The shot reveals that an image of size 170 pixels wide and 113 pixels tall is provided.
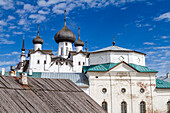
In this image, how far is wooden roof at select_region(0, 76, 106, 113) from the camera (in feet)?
24.5

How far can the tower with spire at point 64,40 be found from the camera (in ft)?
131

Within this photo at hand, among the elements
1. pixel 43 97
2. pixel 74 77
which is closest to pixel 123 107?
pixel 74 77

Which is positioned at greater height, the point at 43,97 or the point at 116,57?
the point at 116,57

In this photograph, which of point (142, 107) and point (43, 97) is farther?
point (142, 107)

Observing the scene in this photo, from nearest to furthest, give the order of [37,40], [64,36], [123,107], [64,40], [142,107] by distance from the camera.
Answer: [123,107], [142,107], [37,40], [64,36], [64,40]

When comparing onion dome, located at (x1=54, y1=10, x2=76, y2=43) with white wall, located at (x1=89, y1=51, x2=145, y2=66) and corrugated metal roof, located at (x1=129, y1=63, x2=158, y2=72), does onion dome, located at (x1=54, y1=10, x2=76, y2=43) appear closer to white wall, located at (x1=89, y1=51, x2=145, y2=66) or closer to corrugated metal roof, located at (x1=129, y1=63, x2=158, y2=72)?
white wall, located at (x1=89, y1=51, x2=145, y2=66)

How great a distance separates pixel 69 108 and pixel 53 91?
132 centimetres

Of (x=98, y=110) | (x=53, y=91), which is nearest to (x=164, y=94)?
(x=98, y=110)

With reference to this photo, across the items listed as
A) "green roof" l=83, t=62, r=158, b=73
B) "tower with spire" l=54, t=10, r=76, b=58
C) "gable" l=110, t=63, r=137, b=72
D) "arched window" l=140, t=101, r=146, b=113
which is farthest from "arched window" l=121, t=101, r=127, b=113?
"tower with spire" l=54, t=10, r=76, b=58

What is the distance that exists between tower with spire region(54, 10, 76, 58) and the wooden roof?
2844 cm

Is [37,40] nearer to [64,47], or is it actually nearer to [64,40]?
[64,40]

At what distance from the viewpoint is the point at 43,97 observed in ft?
29.5

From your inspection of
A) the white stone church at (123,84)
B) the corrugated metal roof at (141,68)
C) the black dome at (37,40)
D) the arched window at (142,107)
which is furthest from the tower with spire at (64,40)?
the arched window at (142,107)

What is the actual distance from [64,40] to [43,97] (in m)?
31.4
